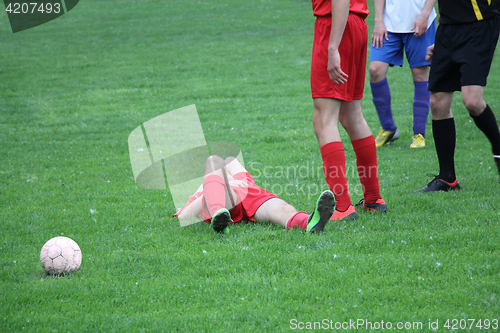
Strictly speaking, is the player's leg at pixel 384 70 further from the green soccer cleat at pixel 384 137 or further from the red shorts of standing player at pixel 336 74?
the red shorts of standing player at pixel 336 74

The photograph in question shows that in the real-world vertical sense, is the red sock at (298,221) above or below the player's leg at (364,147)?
below

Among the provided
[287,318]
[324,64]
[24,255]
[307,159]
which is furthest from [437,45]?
[24,255]

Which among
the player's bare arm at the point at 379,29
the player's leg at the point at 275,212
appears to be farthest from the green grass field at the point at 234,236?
the player's bare arm at the point at 379,29

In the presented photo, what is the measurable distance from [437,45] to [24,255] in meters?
4.25

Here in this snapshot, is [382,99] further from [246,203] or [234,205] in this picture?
[234,205]

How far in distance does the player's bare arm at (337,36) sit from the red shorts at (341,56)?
0.35 ft

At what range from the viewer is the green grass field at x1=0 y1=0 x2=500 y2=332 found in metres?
2.79

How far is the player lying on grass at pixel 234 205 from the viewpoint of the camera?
3.99 meters

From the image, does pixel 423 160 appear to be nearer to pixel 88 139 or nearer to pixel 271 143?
pixel 271 143

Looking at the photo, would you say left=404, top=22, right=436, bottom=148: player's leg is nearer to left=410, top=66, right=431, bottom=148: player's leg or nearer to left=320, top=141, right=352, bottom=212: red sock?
left=410, top=66, right=431, bottom=148: player's leg

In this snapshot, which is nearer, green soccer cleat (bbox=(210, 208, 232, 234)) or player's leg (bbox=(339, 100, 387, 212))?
green soccer cleat (bbox=(210, 208, 232, 234))

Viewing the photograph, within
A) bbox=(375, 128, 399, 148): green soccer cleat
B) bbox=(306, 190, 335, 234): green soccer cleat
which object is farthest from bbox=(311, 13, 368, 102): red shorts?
bbox=(375, 128, 399, 148): green soccer cleat

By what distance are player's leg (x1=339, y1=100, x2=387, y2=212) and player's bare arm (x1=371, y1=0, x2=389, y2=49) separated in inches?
94.5

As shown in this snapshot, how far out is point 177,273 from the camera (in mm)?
3369
